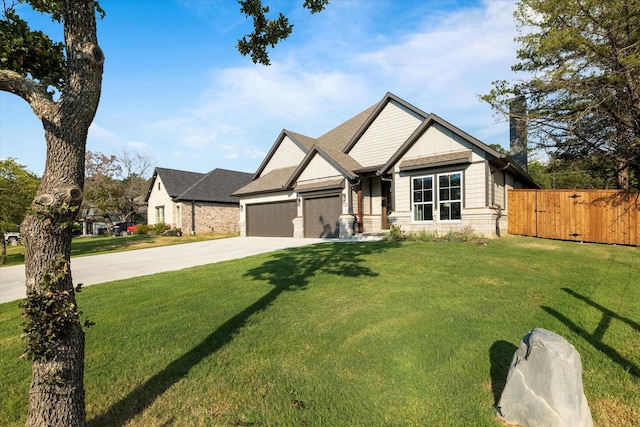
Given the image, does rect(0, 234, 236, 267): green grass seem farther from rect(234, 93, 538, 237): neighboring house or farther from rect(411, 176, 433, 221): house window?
rect(411, 176, 433, 221): house window

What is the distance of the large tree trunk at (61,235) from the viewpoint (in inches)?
89.0

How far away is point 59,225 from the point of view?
235cm

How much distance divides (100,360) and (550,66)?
20.6 m

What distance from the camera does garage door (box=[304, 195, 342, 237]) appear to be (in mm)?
17188

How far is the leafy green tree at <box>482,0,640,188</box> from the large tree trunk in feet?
51.6

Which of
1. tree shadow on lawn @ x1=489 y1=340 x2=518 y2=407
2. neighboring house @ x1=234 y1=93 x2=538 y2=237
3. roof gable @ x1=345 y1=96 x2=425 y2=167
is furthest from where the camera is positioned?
roof gable @ x1=345 y1=96 x2=425 y2=167

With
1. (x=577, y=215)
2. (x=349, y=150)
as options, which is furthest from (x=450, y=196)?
(x=349, y=150)

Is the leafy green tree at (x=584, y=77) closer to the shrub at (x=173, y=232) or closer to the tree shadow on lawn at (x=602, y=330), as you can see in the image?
the tree shadow on lawn at (x=602, y=330)

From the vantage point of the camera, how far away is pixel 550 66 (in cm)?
1544

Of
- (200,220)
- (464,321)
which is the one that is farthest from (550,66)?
(200,220)

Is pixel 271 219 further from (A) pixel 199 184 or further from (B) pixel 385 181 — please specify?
(A) pixel 199 184

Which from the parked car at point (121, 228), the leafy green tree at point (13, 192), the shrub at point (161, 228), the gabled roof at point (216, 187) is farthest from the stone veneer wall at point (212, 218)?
the leafy green tree at point (13, 192)

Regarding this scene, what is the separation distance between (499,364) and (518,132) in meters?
16.9

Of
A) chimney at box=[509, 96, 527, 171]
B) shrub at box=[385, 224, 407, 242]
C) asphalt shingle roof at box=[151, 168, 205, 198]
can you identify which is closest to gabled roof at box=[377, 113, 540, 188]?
chimney at box=[509, 96, 527, 171]
